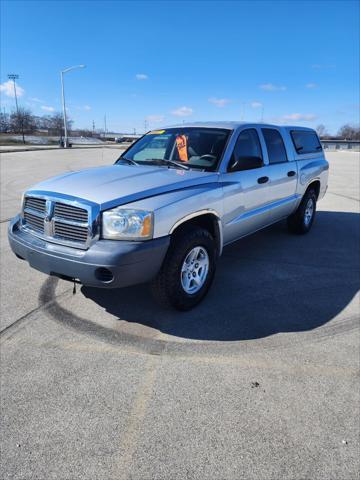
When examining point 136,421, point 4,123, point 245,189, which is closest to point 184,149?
point 245,189

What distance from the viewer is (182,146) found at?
4.40 m

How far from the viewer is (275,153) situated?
5.31 m

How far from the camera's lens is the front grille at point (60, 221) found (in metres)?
3.10

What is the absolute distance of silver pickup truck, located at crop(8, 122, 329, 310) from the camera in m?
3.03

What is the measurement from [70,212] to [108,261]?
607 mm

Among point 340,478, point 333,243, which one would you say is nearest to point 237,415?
point 340,478

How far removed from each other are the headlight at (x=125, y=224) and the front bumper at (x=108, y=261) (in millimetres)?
60

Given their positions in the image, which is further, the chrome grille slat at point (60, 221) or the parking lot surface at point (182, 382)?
the chrome grille slat at point (60, 221)

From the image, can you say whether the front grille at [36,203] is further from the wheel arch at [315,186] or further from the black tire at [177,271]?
the wheel arch at [315,186]

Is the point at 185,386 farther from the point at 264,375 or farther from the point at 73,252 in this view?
the point at 73,252

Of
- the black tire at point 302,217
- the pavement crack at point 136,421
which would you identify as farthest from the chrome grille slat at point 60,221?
the black tire at point 302,217

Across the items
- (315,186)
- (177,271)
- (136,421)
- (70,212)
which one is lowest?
(136,421)

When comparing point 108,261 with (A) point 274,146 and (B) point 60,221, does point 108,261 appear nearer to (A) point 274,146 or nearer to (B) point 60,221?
(B) point 60,221

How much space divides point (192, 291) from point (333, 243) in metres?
3.67
